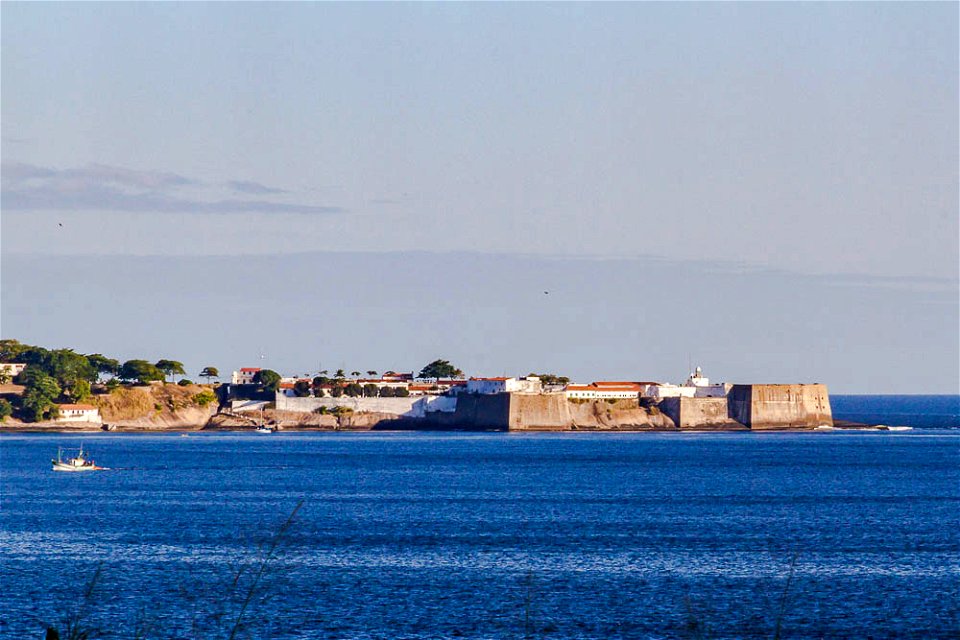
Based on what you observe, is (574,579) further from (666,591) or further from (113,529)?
(113,529)

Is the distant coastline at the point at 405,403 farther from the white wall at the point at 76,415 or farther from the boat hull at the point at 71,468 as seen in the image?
the boat hull at the point at 71,468

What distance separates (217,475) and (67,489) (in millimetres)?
12078

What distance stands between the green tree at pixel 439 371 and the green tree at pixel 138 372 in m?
34.0

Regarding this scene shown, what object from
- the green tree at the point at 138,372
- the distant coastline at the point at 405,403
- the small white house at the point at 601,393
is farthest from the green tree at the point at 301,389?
the small white house at the point at 601,393

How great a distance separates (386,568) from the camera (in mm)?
38031

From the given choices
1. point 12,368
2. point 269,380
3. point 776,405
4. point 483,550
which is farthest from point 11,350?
point 483,550

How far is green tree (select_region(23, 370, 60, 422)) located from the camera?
470ft

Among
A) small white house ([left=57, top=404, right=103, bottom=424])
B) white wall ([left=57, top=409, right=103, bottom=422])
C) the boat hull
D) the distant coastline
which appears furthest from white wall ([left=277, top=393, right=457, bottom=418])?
the boat hull

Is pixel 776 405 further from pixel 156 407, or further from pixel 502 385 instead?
pixel 156 407

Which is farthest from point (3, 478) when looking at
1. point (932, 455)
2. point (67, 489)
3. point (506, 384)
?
point (506, 384)

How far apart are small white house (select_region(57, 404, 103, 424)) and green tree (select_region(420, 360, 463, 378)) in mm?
43743

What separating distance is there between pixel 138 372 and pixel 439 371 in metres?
37.6

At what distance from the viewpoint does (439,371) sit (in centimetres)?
17788

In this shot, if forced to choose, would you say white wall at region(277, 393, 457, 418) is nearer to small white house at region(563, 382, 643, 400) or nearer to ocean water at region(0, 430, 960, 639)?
small white house at region(563, 382, 643, 400)
